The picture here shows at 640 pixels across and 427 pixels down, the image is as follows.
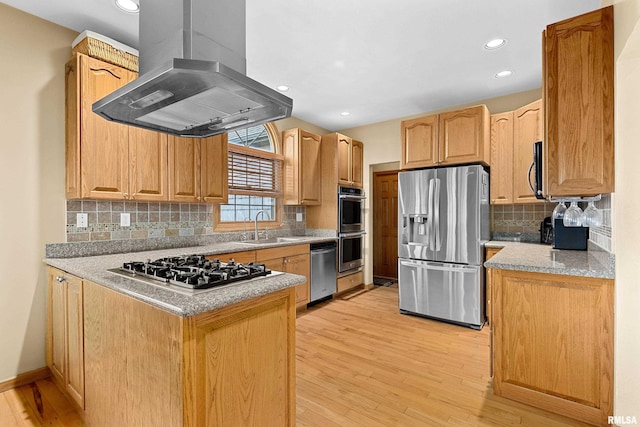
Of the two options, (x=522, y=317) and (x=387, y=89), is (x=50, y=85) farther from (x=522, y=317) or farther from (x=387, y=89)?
(x=522, y=317)

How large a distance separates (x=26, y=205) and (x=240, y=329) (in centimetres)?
206

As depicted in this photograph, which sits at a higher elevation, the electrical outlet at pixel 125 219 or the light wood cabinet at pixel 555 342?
the electrical outlet at pixel 125 219

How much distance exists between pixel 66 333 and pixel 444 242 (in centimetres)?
336

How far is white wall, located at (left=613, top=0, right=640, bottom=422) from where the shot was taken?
1488 millimetres

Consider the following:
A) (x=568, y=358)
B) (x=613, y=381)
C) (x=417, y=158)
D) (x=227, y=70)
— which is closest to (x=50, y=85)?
(x=227, y=70)

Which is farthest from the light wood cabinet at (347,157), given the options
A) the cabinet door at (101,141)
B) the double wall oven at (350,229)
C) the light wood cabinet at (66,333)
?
the light wood cabinet at (66,333)

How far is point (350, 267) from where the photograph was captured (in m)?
4.58

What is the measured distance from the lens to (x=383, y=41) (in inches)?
101

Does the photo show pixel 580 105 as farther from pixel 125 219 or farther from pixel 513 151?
pixel 125 219

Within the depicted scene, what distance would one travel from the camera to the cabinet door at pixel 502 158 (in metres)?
3.43

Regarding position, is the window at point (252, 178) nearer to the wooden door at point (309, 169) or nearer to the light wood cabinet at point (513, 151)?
the wooden door at point (309, 169)

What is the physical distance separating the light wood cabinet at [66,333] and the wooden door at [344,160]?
3254mm

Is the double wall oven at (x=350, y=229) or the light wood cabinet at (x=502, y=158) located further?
the double wall oven at (x=350, y=229)

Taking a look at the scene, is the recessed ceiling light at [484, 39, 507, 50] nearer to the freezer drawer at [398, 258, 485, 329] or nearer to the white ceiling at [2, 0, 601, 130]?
the white ceiling at [2, 0, 601, 130]
